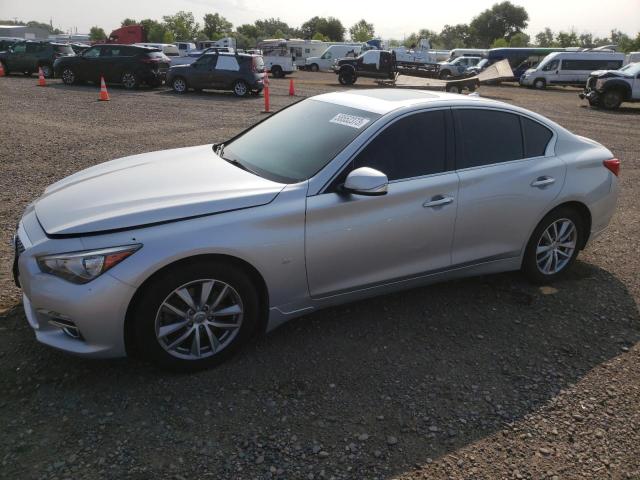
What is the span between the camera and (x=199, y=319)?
3.10 metres

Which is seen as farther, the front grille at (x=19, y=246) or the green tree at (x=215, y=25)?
the green tree at (x=215, y=25)

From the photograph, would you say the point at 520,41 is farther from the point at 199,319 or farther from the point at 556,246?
the point at 199,319

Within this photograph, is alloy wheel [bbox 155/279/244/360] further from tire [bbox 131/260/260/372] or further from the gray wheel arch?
the gray wheel arch

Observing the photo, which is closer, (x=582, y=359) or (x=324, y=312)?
(x=582, y=359)

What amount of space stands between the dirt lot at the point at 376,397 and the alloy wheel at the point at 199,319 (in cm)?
18

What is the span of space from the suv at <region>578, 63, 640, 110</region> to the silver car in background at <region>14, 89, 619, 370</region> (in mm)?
18212

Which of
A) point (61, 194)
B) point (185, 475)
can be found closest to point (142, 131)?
point (61, 194)

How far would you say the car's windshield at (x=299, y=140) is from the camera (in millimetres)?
3545

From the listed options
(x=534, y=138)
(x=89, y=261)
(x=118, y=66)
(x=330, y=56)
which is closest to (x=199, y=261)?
(x=89, y=261)

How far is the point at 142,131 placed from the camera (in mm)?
11633

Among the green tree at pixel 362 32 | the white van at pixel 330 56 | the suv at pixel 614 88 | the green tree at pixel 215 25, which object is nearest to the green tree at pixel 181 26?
the green tree at pixel 215 25

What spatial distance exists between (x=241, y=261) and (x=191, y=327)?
48 cm

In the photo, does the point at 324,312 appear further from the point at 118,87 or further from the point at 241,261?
the point at 118,87

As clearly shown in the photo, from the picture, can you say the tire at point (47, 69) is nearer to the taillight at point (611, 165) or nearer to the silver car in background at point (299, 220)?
the silver car in background at point (299, 220)
